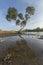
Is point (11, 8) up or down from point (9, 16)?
up

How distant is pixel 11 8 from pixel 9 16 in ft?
17.4

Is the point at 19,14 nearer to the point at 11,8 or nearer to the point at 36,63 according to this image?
the point at 11,8

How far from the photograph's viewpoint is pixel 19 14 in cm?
7256

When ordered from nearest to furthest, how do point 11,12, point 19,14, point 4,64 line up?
point 4,64
point 11,12
point 19,14

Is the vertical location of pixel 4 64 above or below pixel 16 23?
below

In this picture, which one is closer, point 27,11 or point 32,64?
point 32,64

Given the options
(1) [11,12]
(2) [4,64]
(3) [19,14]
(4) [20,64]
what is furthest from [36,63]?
(3) [19,14]

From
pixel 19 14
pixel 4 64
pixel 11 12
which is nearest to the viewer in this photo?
pixel 4 64

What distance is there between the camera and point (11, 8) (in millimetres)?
68000

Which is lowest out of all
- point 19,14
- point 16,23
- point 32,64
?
point 32,64

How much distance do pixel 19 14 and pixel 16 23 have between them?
7.67 m

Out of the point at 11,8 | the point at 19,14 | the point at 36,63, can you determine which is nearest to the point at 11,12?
the point at 11,8

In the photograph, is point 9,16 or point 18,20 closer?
point 9,16

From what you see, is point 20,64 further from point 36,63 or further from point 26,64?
point 36,63
